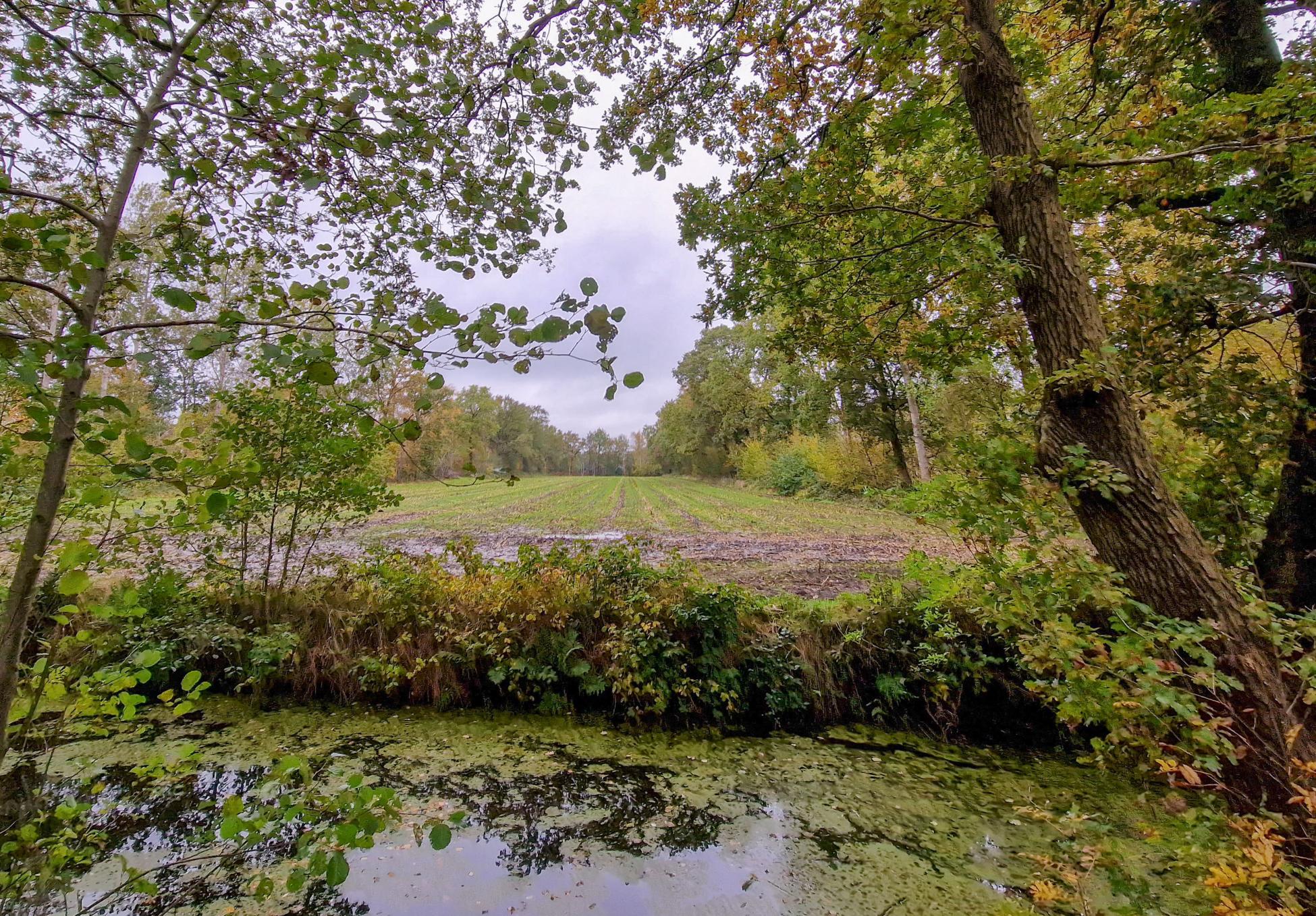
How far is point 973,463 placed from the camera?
2.38m

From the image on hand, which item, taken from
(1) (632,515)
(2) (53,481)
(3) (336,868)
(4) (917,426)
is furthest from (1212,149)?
(4) (917,426)

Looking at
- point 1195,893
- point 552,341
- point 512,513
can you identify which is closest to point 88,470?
point 552,341

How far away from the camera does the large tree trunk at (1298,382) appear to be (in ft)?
8.75

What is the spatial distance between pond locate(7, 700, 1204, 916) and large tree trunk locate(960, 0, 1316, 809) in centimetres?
55

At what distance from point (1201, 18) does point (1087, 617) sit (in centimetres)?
378

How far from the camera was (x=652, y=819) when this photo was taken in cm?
283

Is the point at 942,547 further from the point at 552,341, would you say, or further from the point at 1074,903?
the point at 552,341

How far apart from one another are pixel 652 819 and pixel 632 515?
13.2 meters

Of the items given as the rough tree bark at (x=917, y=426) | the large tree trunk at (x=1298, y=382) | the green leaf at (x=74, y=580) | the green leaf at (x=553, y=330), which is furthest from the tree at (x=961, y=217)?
the rough tree bark at (x=917, y=426)

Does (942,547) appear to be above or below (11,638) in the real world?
below

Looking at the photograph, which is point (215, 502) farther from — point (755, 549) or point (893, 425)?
point (893, 425)

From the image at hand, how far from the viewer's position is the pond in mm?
2236

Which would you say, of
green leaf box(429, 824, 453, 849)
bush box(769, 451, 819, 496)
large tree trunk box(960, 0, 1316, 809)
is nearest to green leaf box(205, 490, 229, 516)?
green leaf box(429, 824, 453, 849)

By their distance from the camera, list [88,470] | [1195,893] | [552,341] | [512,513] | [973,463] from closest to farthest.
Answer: [552,341] < [88,470] < [1195,893] < [973,463] < [512,513]
